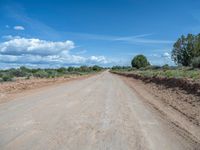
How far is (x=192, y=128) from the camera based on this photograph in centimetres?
768

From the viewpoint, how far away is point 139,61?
464ft

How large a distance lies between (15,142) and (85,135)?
69.6 inches

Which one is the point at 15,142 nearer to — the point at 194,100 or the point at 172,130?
the point at 172,130

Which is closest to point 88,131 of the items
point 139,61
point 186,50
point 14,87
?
point 14,87

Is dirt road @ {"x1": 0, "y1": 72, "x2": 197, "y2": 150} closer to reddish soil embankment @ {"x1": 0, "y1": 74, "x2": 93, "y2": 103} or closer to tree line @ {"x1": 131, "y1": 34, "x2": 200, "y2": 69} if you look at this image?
reddish soil embankment @ {"x1": 0, "y1": 74, "x2": 93, "y2": 103}

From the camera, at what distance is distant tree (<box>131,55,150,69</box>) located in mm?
140125

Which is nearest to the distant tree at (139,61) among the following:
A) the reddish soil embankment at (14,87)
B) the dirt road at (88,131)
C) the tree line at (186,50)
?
the tree line at (186,50)

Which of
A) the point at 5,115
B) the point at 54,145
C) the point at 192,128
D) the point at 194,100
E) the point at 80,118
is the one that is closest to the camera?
the point at 54,145

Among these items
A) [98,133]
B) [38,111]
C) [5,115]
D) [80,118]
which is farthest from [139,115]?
[5,115]

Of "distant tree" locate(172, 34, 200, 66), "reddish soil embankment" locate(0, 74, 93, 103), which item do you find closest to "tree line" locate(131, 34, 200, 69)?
"distant tree" locate(172, 34, 200, 66)

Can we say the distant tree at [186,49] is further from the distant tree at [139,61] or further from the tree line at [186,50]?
the distant tree at [139,61]

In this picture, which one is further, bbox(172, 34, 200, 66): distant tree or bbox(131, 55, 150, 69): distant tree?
bbox(131, 55, 150, 69): distant tree

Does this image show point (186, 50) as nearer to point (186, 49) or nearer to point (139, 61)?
point (186, 49)

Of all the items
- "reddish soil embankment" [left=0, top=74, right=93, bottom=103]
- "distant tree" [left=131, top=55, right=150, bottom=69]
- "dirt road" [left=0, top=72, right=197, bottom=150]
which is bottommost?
"reddish soil embankment" [left=0, top=74, right=93, bottom=103]
